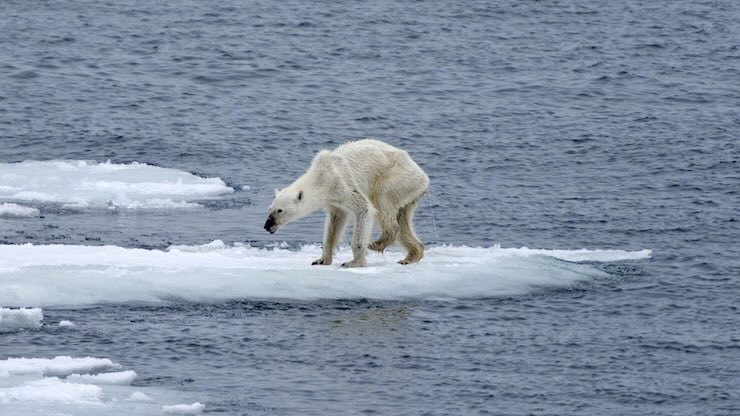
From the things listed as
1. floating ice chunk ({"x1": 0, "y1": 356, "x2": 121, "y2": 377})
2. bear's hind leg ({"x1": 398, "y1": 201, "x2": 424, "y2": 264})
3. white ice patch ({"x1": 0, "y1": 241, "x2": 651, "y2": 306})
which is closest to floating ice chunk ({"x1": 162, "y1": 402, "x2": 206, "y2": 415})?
floating ice chunk ({"x1": 0, "y1": 356, "x2": 121, "y2": 377})

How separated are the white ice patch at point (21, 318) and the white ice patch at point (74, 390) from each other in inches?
50.6

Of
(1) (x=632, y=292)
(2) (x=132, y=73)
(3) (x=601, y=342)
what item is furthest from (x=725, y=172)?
(2) (x=132, y=73)

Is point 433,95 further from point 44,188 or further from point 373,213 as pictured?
point 373,213

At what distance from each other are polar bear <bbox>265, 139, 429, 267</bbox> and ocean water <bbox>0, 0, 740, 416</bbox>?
458 millimetres

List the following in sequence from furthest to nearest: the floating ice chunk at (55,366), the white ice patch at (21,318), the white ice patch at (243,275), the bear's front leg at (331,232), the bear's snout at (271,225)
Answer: the bear's front leg at (331,232)
the bear's snout at (271,225)
the white ice patch at (243,275)
the white ice patch at (21,318)
the floating ice chunk at (55,366)

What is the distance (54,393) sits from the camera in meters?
13.5

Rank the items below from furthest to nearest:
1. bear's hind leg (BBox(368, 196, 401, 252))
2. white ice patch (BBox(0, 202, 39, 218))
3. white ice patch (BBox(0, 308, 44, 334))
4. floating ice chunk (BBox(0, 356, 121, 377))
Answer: white ice patch (BBox(0, 202, 39, 218)), bear's hind leg (BBox(368, 196, 401, 252)), white ice patch (BBox(0, 308, 44, 334)), floating ice chunk (BBox(0, 356, 121, 377))

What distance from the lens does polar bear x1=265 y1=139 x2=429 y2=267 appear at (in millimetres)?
18016

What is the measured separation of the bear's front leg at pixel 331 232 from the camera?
18281 millimetres

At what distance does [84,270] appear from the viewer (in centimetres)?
1744

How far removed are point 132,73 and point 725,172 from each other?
50.8ft

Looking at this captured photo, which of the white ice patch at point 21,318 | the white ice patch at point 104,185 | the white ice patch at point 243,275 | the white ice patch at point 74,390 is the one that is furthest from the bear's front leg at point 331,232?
the white ice patch at point 104,185

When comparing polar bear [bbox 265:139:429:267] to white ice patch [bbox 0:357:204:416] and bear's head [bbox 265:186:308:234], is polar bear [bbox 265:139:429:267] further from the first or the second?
white ice patch [bbox 0:357:204:416]

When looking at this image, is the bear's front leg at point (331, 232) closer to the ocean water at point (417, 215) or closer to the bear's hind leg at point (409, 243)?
the ocean water at point (417, 215)
